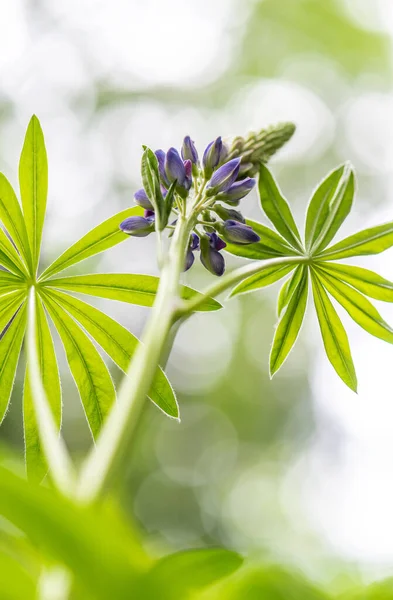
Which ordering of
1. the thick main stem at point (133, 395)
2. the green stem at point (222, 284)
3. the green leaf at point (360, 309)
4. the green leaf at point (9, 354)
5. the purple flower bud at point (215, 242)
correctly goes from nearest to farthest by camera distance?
the thick main stem at point (133, 395), the green stem at point (222, 284), the purple flower bud at point (215, 242), the green leaf at point (9, 354), the green leaf at point (360, 309)

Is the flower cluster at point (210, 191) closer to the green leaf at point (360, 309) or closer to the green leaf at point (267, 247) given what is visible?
the green leaf at point (267, 247)

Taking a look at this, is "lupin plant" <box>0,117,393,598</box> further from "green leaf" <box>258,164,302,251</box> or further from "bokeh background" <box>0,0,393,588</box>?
"bokeh background" <box>0,0,393,588</box>

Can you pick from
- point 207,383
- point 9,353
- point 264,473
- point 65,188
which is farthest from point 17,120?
point 9,353

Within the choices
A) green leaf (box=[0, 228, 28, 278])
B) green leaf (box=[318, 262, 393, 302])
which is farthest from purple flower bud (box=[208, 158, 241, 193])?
green leaf (box=[0, 228, 28, 278])

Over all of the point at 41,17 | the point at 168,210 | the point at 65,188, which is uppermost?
the point at 41,17

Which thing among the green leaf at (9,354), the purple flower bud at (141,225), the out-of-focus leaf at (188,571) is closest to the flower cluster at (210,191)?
the purple flower bud at (141,225)

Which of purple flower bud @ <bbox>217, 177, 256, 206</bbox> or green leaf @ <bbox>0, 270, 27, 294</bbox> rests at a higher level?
green leaf @ <bbox>0, 270, 27, 294</bbox>

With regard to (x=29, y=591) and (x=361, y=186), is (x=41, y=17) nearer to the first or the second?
(x=361, y=186)
